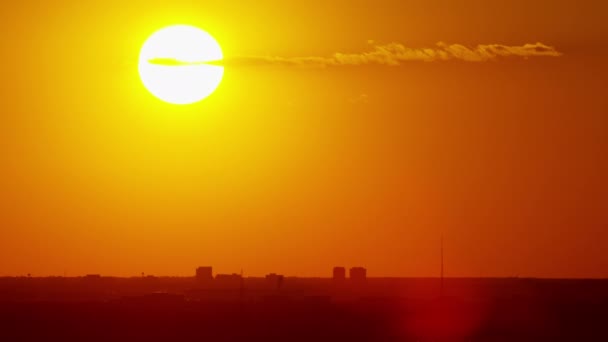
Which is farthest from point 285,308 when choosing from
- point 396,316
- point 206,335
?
point 206,335

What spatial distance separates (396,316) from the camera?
13512cm

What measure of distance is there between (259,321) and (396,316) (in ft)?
64.7

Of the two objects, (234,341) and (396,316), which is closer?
(234,341)

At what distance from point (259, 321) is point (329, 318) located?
31.0 feet

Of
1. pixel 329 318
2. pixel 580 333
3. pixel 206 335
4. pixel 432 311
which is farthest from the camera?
pixel 432 311

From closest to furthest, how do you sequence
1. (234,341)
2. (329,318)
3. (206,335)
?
1. (234,341)
2. (206,335)
3. (329,318)

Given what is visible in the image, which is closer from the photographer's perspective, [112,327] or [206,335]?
[206,335]

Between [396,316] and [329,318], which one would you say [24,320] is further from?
[396,316]

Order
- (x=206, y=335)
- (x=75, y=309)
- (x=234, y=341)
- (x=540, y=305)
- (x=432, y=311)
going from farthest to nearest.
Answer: (x=540, y=305), (x=432, y=311), (x=75, y=309), (x=206, y=335), (x=234, y=341)

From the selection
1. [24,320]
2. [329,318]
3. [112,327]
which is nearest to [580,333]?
[329,318]

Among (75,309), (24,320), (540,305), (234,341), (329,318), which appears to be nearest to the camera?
(234,341)

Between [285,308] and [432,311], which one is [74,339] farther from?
[432,311]

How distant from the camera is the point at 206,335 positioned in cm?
10075

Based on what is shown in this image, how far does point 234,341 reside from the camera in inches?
3708
